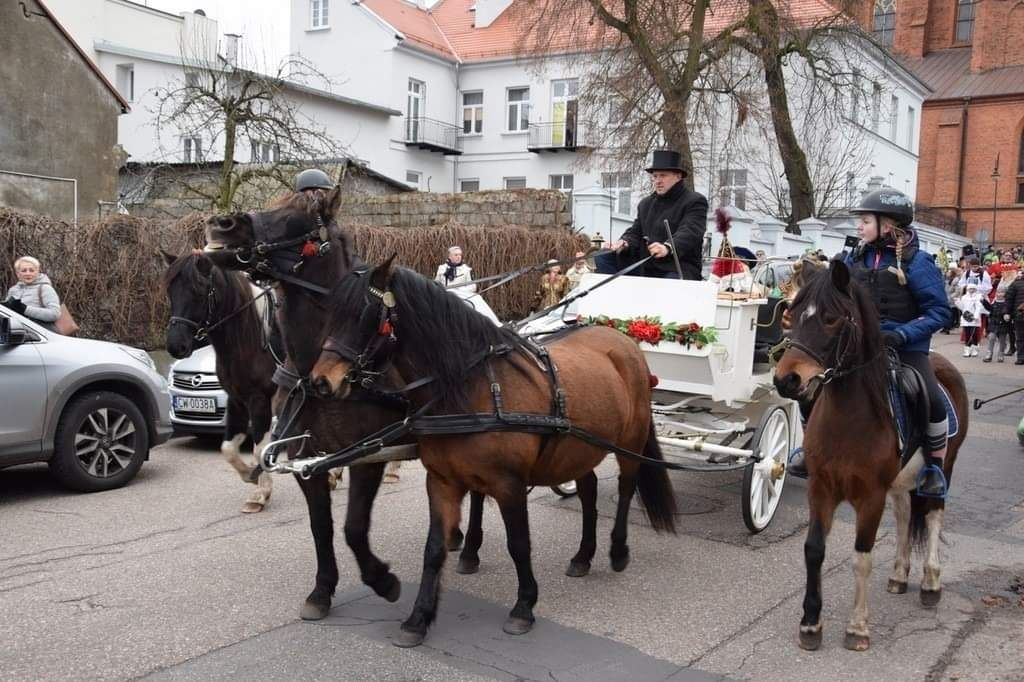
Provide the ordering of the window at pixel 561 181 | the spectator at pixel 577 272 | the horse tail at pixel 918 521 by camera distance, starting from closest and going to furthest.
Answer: the horse tail at pixel 918 521 → the spectator at pixel 577 272 → the window at pixel 561 181

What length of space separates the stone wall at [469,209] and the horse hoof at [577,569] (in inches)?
507

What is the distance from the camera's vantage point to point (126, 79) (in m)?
32.8

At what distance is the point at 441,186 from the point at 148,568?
109 feet

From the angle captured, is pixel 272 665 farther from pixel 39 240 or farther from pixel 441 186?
pixel 441 186

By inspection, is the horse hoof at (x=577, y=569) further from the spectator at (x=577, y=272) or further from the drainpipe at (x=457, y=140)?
the drainpipe at (x=457, y=140)

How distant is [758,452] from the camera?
6570 mm

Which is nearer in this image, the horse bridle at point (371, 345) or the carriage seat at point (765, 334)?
the horse bridle at point (371, 345)

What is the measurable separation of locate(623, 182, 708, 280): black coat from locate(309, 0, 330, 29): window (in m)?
33.1

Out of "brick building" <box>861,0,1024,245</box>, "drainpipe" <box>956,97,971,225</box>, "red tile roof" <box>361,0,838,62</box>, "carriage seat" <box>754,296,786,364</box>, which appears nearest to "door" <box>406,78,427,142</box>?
"red tile roof" <box>361,0,838,62</box>

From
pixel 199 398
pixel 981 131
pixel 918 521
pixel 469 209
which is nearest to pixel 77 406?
pixel 199 398

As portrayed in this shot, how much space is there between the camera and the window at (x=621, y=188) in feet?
86.7

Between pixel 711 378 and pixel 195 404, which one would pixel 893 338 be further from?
pixel 195 404

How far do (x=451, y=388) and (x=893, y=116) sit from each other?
42846mm

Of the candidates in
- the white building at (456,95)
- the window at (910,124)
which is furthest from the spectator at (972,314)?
the window at (910,124)
